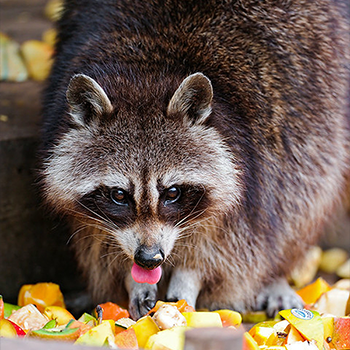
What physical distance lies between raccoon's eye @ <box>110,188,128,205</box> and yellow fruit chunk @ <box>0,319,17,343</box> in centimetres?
82

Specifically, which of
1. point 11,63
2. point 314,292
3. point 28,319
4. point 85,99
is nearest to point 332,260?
point 314,292

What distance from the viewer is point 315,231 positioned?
4387mm

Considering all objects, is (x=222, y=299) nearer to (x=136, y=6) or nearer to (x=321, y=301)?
(x=321, y=301)

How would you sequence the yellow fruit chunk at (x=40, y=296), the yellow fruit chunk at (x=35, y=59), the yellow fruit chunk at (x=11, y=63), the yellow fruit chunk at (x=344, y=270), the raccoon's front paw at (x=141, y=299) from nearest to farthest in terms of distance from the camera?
the raccoon's front paw at (x=141, y=299), the yellow fruit chunk at (x=40, y=296), the yellow fruit chunk at (x=344, y=270), the yellow fruit chunk at (x=11, y=63), the yellow fruit chunk at (x=35, y=59)

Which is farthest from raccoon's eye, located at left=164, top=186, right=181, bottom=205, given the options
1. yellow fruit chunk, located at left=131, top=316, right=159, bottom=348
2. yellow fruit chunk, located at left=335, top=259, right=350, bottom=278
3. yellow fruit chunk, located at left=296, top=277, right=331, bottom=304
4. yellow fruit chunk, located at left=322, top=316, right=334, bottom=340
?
yellow fruit chunk, located at left=335, top=259, right=350, bottom=278

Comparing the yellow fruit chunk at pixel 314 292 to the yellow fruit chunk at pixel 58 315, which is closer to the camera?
the yellow fruit chunk at pixel 58 315

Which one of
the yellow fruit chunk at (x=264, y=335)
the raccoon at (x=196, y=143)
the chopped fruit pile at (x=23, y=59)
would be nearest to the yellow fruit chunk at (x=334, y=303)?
the raccoon at (x=196, y=143)

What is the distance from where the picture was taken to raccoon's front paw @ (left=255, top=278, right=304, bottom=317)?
169 inches

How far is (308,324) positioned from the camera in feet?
11.1

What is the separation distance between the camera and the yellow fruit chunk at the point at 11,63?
5.27 meters

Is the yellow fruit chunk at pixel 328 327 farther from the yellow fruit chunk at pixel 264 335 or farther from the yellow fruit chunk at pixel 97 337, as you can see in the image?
the yellow fruit chunk at pixel 97 337

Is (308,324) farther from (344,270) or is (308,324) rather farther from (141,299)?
(344,270)

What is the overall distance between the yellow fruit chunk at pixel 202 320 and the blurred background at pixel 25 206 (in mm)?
1060

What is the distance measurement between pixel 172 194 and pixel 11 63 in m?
2.71
